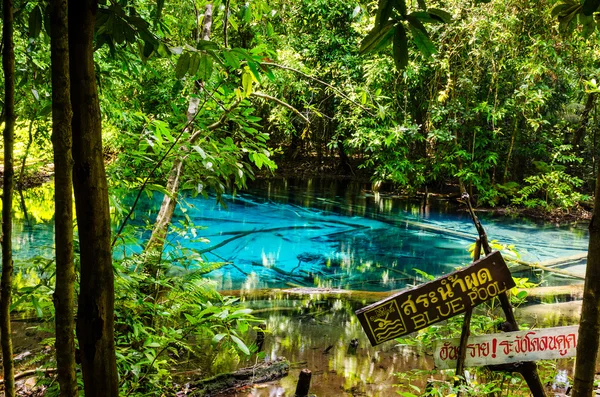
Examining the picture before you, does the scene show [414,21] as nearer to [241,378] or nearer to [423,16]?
[423,16]

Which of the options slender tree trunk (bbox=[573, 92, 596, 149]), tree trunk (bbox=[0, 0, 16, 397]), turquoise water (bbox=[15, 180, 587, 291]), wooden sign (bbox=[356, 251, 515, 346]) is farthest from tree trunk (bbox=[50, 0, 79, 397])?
slender tree trunk (bbox=[573, 92, 596, 149])

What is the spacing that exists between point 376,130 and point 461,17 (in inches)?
116

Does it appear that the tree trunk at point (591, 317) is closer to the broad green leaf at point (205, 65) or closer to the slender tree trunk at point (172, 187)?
the broad green leaf at point (205, 65)

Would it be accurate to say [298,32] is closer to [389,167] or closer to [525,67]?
[389,167]

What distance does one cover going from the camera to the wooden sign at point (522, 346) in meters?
1.82

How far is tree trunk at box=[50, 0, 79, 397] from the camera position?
2.70 ft

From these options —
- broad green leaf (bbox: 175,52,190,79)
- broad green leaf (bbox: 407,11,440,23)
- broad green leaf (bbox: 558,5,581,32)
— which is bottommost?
broad green leaf (bbox: 175,52,190,79)

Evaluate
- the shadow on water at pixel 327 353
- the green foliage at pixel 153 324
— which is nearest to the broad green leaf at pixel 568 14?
the green foliage at pixel 153 324

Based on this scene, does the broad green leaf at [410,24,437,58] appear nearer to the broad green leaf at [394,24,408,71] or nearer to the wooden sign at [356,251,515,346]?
the broad green leaf at [394,24,408,71]

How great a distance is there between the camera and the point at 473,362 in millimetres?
1889

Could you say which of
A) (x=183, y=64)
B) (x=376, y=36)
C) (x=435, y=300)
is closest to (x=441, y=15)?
(x=376, y=36)

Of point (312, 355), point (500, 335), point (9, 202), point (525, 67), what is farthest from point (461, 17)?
point (9, 202)

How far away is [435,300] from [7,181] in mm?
1472

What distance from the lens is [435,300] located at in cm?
180
